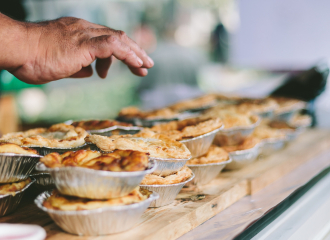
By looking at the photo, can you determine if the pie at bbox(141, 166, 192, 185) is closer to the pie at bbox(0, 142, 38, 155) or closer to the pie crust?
the pie crust

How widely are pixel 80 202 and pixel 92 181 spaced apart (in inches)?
4.9

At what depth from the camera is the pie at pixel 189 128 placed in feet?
6.44

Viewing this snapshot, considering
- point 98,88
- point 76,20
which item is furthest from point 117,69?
point 76,20

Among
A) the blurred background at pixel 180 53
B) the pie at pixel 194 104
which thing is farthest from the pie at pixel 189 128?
the blurred background at pixel 180 53

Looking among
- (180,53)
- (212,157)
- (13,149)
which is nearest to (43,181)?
(13,149)

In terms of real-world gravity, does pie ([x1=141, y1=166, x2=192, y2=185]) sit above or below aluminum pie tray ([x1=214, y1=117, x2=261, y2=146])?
below

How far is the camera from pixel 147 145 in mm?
1621

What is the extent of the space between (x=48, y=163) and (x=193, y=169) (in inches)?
37.9

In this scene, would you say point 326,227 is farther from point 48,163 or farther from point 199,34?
point 199,34

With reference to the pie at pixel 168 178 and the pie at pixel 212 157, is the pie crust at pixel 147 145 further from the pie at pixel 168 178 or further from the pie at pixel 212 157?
the pie at pixel 212 157

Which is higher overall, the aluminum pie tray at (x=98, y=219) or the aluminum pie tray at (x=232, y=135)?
the aluminum pie tray at (x=232, y=135)

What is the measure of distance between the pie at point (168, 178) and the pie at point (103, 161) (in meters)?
0.28

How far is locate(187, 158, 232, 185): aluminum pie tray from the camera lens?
197 cm

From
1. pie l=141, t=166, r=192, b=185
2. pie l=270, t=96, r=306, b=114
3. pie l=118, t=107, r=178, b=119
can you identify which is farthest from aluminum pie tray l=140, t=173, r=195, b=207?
pie l=270, t=96, r=306, b=114
